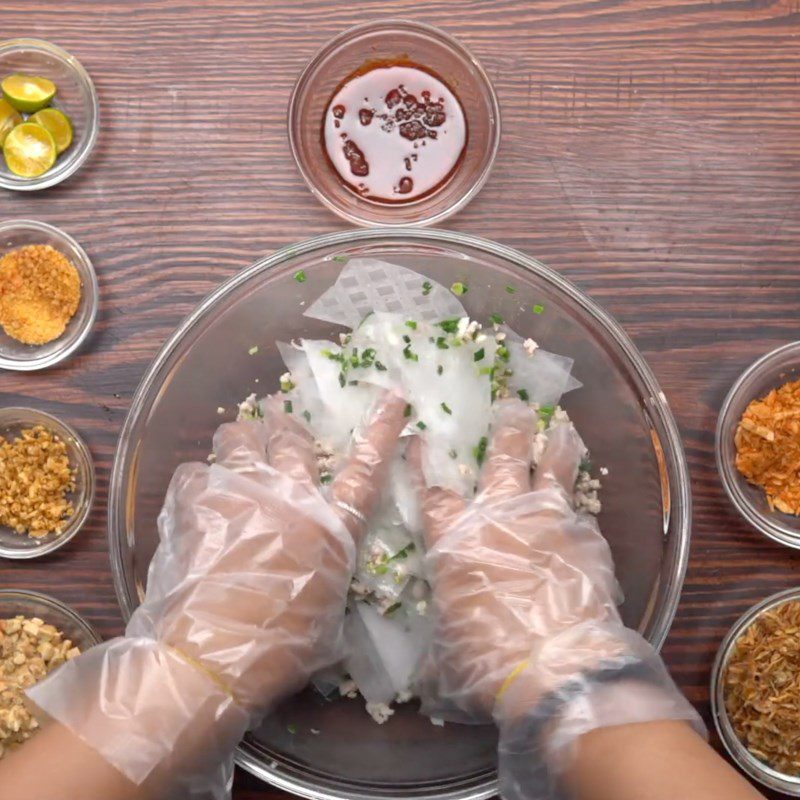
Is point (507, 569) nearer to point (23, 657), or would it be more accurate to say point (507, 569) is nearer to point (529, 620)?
point (529, 620)

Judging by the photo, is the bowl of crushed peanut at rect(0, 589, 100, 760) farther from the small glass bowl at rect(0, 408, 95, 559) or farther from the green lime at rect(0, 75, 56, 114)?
the green lime at rect(0, 75, 56, 114)

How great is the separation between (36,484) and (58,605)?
0.19 meters

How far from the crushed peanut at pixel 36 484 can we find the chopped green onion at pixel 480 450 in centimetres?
64

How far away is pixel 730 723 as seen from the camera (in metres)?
1.40

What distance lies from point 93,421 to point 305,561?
472 millimetres

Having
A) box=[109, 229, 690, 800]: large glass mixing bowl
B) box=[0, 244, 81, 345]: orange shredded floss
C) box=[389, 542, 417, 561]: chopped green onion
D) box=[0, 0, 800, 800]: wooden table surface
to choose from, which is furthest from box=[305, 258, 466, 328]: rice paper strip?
box=[0, 244, 81, 345]: orange shredded floss

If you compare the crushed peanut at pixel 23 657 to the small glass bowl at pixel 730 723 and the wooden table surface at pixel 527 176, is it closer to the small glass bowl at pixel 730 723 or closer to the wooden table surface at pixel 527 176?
the wooden table surface at pixel 527 176

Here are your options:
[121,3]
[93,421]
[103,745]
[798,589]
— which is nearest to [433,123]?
[121,3]

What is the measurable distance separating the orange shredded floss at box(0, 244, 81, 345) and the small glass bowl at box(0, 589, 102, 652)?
0.40 metres

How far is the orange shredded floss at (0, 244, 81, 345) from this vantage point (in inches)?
57.6

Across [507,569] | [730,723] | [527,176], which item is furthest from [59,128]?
[730,723]

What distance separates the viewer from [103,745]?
3.47 ft

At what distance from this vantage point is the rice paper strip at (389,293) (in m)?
1.39

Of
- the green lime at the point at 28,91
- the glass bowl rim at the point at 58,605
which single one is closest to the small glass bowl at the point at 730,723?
the glass bowl rim at the point at 58,605
